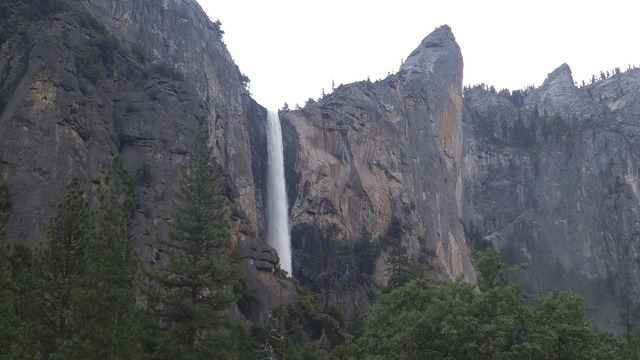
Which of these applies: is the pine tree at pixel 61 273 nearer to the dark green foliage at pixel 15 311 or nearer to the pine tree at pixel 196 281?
the dark green foliage at pixel 15 311

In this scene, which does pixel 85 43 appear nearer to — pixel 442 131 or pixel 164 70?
pixel 164 70

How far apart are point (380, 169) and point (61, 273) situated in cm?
4957

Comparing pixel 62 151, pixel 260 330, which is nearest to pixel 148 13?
pixel 62 151

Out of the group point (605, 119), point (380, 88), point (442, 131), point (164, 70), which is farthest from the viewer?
point (605, 119)

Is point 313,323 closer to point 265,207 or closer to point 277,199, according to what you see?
point 265,207

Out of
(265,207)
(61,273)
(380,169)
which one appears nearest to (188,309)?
(61,273)

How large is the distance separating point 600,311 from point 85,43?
6734cm

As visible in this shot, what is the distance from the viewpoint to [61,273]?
21.7 meters

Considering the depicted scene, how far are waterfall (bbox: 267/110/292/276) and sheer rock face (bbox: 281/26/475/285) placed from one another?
32.7 inches

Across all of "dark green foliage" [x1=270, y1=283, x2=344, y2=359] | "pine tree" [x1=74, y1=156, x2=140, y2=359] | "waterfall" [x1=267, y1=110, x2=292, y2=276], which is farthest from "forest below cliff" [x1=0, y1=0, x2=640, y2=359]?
"waterfall" [x1=267, y1=110, x2=292, y2=276]

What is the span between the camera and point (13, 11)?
4309 cm

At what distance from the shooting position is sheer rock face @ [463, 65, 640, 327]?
275ft

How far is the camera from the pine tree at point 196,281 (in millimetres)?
24703

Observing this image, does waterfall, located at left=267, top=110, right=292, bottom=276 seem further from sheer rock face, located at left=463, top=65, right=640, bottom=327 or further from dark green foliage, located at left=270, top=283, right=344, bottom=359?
→ sheer rock face, located at left=463, top=65, right=640, bottom=327
